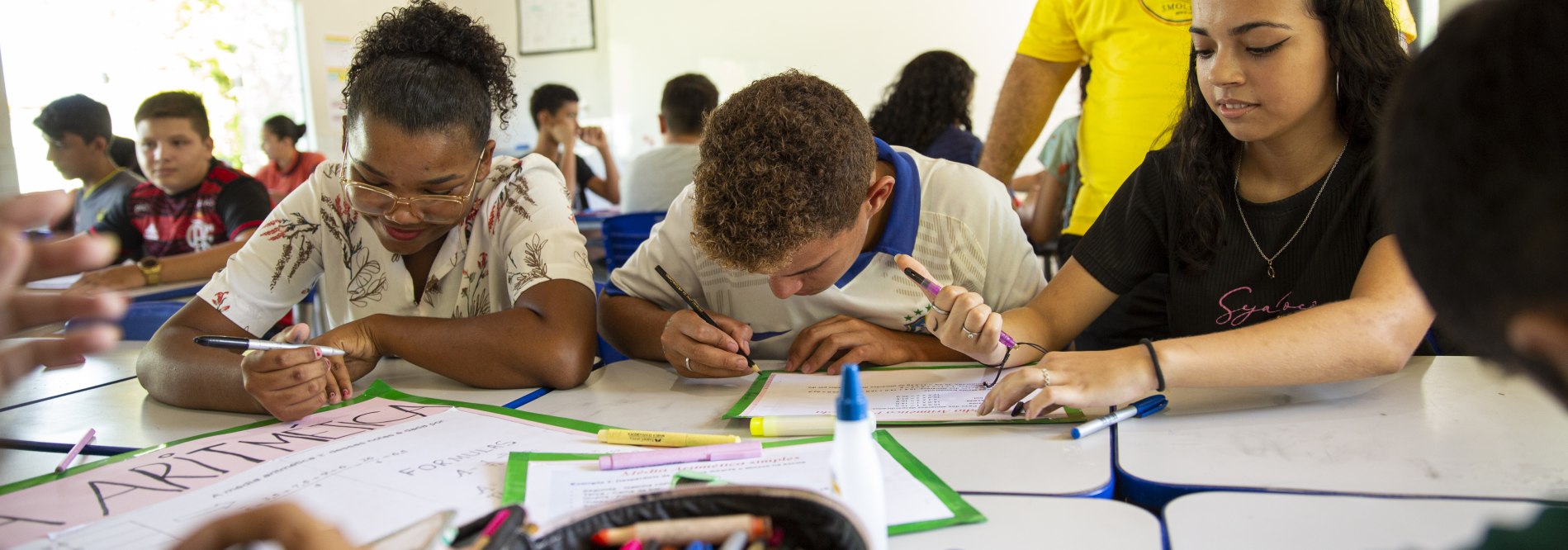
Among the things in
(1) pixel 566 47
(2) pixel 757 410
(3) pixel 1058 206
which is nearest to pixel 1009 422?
(2) pixel 757 410

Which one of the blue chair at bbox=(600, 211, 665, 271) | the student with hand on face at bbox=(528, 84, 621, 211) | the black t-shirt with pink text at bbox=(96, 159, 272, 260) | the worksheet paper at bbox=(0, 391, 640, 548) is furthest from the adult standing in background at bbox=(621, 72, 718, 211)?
the worksheet paper at bbox=(0, 391, 640, 548)

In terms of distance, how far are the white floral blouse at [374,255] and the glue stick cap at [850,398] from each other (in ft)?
2.97

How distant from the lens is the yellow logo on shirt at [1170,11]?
75.4 inches

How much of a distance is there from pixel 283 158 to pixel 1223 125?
461 centimetres

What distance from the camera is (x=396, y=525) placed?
84 centimetres

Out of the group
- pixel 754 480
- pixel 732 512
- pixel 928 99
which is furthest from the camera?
pixel 928 99

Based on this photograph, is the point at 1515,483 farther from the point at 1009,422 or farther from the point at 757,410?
the point at 757,410

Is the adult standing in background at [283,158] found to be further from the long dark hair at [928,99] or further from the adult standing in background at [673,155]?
the long dark hair at [928,99]

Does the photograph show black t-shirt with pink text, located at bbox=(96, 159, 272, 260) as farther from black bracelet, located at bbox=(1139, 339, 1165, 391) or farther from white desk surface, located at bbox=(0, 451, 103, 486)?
black bracelet, located at bbox=(1139, 339, 1165, 391)

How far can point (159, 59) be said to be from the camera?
4387mm

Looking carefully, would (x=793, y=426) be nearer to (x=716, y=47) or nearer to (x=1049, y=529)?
(x=1049, y=529)

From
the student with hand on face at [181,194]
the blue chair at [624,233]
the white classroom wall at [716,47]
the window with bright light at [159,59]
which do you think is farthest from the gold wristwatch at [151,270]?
the white classroom wall at [716,47]

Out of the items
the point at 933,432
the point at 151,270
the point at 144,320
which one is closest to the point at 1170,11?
the point at 933,432

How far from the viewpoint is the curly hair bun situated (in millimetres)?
1391
